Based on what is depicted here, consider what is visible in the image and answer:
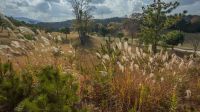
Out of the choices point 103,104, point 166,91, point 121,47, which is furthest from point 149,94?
point 121,47

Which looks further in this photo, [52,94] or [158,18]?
[158,18]

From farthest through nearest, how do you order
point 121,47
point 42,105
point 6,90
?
1. point 121,47
2. point 6,90
3. point 42,105

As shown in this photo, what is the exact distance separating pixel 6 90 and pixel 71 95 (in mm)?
1512

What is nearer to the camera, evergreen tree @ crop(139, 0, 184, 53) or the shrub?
the shrub

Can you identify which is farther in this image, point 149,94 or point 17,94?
point 149,94

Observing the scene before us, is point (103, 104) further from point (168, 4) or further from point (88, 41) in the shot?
point (88, 41)

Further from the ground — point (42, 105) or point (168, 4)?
point (168, 4)

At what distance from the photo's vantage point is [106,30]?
97375mm

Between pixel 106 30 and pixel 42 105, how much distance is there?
9334 centimetres

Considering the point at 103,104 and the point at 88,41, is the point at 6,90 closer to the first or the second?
the point at 103,104

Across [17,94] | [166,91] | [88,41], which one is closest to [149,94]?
[166,91]

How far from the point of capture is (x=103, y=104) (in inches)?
249

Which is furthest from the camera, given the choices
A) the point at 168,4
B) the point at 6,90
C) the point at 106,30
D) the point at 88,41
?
the point at 106,30

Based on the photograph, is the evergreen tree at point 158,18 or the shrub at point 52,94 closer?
the shrub at point 52,94
